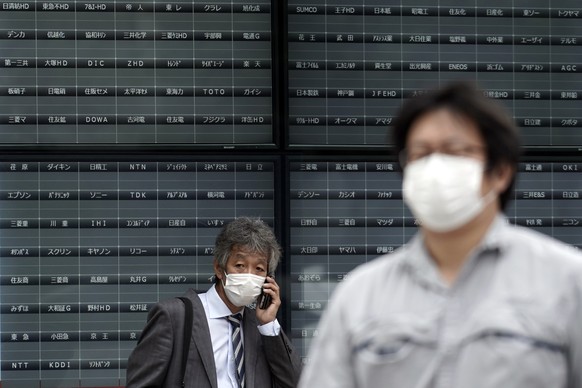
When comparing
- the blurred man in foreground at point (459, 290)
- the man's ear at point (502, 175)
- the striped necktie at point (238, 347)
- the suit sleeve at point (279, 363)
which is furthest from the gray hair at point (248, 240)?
the man's ear at point (502, 175)

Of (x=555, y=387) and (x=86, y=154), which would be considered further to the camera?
(x=86, y=154)

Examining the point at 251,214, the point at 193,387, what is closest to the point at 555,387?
the point at 193,387

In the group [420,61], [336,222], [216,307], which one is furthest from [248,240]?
[420,61]

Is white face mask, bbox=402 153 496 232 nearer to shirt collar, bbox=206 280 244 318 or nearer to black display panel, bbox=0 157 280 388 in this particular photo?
shirt collar, bbox=206 280 244 318

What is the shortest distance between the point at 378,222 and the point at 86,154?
1700 mm

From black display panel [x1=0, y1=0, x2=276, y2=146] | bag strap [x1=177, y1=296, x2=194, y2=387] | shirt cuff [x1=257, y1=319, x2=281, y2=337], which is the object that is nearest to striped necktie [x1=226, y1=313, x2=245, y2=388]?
shirt cuff [x1=257, y1=319, x2=281, y2=337]

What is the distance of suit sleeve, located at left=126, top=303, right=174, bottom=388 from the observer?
5746mm

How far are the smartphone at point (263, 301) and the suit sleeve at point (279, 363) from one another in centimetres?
17

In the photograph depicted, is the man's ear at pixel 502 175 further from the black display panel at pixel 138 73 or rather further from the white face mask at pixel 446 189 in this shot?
the black display panel at pixel 138 73

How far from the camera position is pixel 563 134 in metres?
7.39

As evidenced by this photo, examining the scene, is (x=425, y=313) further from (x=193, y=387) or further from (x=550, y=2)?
(x=550, y=2)

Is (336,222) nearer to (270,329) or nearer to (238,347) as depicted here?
(270,329)

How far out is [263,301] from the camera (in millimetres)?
6137

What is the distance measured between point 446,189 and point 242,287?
2.94 meters
